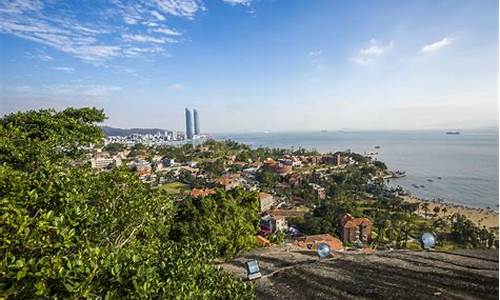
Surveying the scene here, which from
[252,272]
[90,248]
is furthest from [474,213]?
[90,248]

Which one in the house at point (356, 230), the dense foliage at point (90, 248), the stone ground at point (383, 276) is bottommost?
the house at point (356, 230)

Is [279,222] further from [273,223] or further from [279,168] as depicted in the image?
[279,168]

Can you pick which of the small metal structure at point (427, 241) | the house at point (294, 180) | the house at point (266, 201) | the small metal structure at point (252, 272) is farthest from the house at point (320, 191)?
the small metal structure at point (252, 272)

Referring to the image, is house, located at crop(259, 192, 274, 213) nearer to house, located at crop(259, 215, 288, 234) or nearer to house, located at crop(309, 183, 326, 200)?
house, located at crop(259, 215, 288, 234)

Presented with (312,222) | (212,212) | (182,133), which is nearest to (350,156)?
(312,222)

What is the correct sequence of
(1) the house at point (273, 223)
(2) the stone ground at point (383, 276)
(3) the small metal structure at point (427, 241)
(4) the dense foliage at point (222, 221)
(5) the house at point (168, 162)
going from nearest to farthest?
1. (2) the stone ground at point (383, 276)
2. (3) the small metal structure at point (427, 241)
3. (4) the dense foliage at point (222, 221)
4. (1) the house at point (273, 223)
5. (5) the house at point (168, 162)

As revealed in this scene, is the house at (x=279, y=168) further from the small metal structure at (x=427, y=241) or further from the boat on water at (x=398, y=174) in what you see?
the small metal structure at (x=427, y=241)
